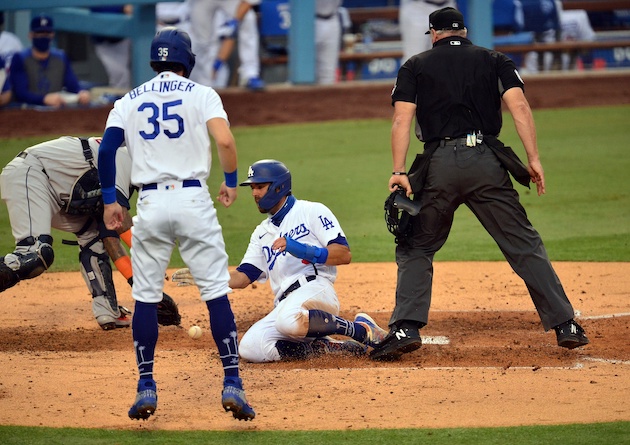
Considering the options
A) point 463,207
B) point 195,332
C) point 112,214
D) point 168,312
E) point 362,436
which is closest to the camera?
point 362,436

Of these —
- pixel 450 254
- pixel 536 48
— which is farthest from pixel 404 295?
pixel 536 48

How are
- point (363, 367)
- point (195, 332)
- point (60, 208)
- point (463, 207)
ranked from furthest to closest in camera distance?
point (463, 207) → point (60, 208) → point (195, 332) → point (363, 367)

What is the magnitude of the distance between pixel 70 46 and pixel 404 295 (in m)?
14.7

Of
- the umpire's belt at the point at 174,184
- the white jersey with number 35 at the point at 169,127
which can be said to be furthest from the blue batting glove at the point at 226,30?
the umpire's belt at the point at 174,184

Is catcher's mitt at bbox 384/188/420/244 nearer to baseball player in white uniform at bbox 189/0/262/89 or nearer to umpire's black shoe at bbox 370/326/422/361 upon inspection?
umpire's black shoe at bbox 370/326/422/361

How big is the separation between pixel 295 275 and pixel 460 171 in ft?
3.72

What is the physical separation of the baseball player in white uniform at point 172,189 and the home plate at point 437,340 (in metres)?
1.77

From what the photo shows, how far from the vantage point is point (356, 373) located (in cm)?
560

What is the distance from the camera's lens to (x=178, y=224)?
4.71 meters

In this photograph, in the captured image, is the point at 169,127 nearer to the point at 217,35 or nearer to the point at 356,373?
the point at 356,373

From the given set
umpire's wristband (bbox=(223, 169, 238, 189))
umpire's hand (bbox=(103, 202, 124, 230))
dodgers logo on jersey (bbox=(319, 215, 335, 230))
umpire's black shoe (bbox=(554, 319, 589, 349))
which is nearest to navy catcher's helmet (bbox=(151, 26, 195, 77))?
umpire's wristband (bbox=(223, 169, 238, 189))

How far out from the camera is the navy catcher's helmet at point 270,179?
593 cm

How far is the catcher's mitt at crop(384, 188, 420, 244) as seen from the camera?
5785 mm

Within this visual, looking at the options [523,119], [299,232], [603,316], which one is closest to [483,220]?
[523,119]
